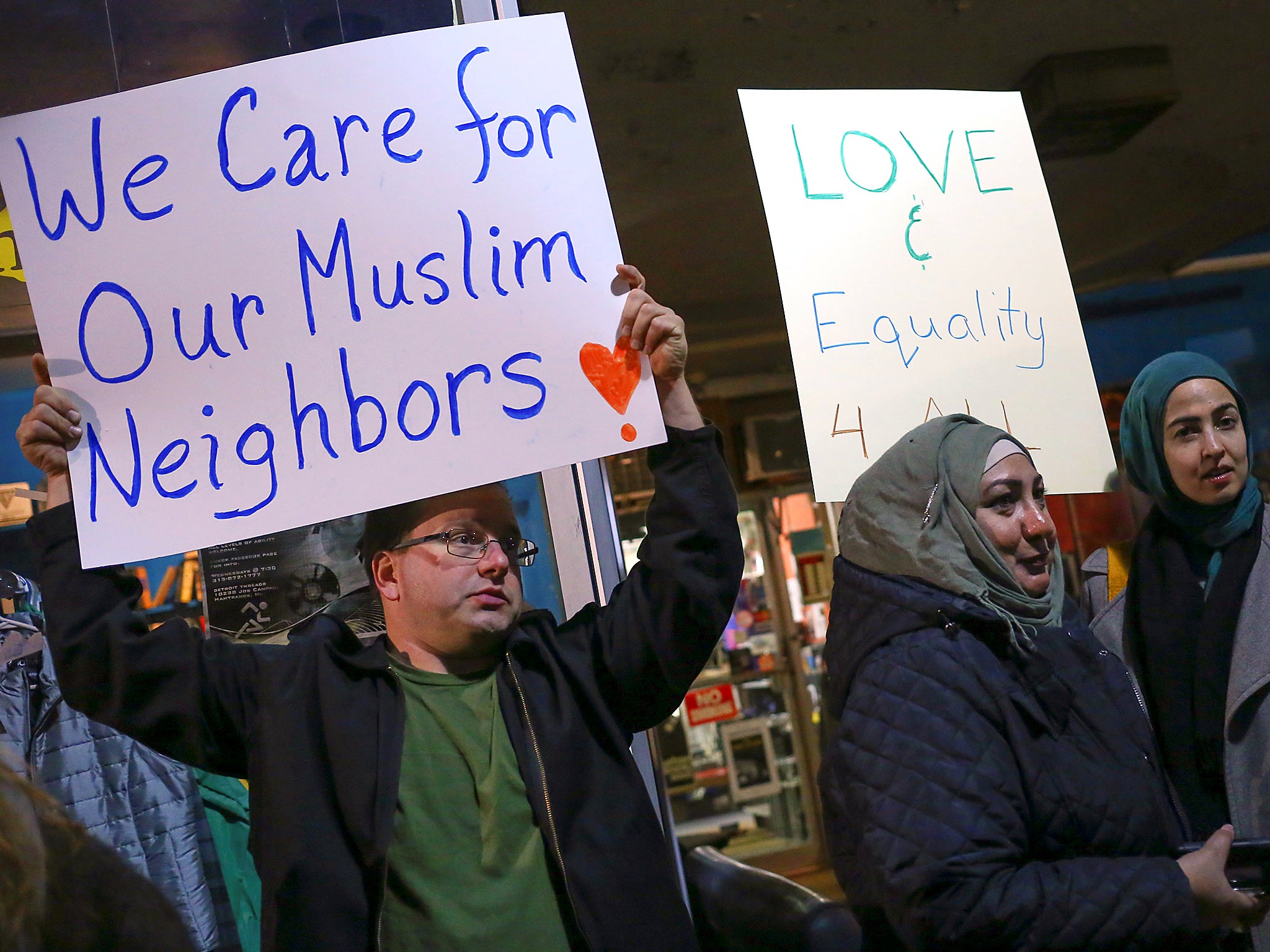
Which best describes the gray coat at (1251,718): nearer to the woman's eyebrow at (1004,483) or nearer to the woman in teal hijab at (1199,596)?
the woman in teal hijab at (1199,596)

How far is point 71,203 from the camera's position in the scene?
1.29 meters

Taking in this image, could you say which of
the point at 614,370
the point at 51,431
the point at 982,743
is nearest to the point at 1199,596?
the point at 982,743

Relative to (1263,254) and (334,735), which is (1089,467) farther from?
(1263,254)

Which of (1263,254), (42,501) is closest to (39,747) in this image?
(42,501)

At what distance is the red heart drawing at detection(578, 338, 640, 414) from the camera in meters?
1.27

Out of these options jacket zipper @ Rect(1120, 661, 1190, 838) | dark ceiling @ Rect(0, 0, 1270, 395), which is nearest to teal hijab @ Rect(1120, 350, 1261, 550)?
jacket zipper @ Rect(1120, 661, 1190, 838)

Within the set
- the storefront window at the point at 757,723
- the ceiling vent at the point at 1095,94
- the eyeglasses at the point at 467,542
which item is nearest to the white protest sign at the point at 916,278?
the eyeglasses at the point at 467,542

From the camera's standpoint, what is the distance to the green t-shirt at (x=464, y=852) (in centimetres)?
115

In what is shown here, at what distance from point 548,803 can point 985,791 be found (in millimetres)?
488

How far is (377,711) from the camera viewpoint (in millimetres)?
1240

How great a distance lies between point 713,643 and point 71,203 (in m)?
0.95

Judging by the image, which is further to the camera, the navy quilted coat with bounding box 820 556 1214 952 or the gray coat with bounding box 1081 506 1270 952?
the gray coat with bounding box 1081 506 1270 952

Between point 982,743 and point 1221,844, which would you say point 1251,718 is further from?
point 982,743

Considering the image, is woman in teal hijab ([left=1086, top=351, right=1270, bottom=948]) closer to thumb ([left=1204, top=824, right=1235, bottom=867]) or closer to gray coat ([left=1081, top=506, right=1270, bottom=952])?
gray coat ([left=1081, top=506, right=1270, bottom=952])
